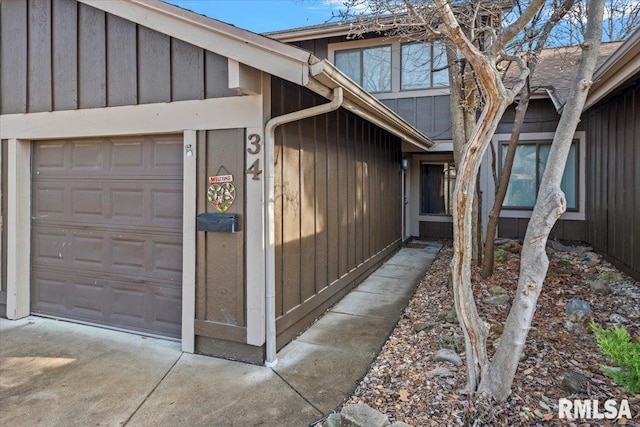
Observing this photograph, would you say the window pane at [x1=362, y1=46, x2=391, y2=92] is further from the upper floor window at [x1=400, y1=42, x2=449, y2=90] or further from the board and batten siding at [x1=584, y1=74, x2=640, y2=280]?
the board and batten siding at [x1=584, y1=74, x2=640, y2=280]

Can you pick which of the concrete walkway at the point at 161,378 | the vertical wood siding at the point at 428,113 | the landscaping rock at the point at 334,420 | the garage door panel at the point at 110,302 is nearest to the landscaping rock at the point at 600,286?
the concrete walkway at the point at 161,378

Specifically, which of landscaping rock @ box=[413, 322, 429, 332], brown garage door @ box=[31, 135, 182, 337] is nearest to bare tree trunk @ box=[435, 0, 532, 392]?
landscaping rock @ box=[413, 322, 429, 332]

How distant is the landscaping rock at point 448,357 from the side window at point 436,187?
7139mm

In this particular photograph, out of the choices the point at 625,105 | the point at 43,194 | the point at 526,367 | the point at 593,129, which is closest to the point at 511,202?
the point at 593,129

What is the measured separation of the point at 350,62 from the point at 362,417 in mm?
8541

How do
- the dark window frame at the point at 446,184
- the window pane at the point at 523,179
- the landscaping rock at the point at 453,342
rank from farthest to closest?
the dark window frame at the point at 446,184
the window pane at the point at 523,179
the landscaping rock at the point at 453,342

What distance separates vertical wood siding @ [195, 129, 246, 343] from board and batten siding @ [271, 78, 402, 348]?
1.18 feet

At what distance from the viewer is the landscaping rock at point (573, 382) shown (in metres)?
2.72

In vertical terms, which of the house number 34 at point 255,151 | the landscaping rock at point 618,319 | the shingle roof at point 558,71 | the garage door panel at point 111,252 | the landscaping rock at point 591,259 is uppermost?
the shingle roof at point 558,71

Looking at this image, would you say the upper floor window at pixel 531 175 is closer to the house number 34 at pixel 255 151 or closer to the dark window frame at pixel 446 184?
the dark window frame at pixel 446 184

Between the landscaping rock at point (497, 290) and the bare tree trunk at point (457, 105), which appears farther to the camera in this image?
the bare tree trunk at point (457, 105)

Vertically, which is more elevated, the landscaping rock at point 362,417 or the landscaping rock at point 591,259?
the landscaping rock at point 591,259

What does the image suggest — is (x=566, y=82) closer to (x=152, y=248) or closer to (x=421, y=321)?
(x=421, y=321)

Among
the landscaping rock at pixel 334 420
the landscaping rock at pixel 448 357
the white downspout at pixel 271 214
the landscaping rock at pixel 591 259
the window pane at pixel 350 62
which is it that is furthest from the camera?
the window pane at pixel 350 62
